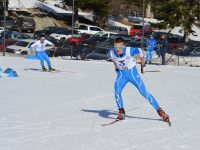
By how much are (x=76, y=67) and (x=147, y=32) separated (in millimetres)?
29513

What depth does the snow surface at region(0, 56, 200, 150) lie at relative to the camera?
8.36 m

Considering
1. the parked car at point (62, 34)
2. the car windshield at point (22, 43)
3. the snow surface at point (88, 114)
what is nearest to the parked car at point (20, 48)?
the car windshield at point (22, 43)

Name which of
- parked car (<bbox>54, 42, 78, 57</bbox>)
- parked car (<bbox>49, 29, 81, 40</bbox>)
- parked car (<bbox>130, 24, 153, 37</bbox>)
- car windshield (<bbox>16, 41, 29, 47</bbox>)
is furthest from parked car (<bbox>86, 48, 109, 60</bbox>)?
parked car (<bbox>130, 24, 153, 37</bbox>)

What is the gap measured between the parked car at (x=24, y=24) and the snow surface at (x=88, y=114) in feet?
102

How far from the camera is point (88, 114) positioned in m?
11.1

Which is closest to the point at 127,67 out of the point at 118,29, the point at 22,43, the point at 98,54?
the point at 98,54

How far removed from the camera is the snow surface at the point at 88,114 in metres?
8.36

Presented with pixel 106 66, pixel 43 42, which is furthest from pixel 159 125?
pixel 106 66

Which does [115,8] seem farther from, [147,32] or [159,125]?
[159,125]

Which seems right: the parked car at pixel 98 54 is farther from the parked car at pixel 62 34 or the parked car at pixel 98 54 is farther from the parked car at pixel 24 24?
the parked car at pixel 24 24

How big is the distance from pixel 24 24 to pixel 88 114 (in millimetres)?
40142

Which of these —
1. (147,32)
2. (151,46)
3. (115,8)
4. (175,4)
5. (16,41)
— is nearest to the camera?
(151,46)

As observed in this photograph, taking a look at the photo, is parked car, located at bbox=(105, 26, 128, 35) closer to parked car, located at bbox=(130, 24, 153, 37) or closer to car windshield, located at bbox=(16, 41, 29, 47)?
parked car, located at bbox=(130, 24, 153, 37)

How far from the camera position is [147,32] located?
52.2 metres
